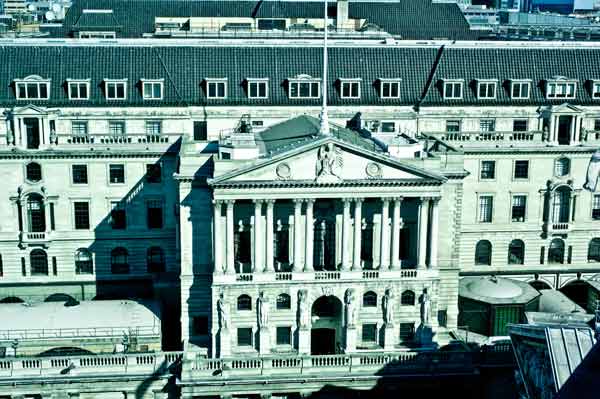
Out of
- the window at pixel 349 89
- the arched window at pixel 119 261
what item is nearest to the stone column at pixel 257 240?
the arched window at pixel 119 261

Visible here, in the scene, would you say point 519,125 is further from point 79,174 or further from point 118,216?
point 79,174

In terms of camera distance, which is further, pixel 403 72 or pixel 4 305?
pixel 403 72

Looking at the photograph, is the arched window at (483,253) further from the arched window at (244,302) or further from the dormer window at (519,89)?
the arched window at (244,302)

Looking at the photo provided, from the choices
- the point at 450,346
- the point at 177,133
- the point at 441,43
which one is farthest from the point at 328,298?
the point at 441,43

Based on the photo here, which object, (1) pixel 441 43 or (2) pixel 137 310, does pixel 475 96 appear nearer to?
(1) pixel 441 43

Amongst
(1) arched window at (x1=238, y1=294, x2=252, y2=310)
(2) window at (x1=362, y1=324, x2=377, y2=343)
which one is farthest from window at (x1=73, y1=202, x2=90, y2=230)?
(2) window at (x1=362, y1=324, x2=377, y2=343)
